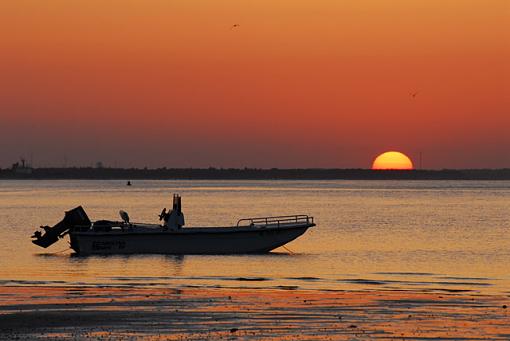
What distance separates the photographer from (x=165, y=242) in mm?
55719

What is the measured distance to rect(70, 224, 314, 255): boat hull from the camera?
183ft

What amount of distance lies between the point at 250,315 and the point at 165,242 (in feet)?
91.1

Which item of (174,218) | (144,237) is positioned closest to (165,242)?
(144,237)

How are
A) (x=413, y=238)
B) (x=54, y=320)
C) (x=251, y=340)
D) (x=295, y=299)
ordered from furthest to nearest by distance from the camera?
(x=413, y=238) → (x=295, y=299) → (x=54, y=320) → (x=251, y=340)

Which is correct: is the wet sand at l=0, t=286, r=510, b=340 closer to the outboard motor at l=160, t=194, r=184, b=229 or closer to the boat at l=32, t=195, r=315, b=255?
the boat at l=32, t=195, r=315, b=255

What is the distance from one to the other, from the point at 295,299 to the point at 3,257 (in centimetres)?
2801

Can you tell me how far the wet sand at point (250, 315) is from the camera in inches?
987

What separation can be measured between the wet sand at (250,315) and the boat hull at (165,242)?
1895 cm

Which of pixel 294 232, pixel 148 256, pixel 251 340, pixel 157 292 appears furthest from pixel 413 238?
pixel 251 340

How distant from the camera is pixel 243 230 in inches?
2228

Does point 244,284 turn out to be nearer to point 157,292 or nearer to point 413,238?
point 157,292

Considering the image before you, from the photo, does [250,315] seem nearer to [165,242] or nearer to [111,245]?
[165,242]

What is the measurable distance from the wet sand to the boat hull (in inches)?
746

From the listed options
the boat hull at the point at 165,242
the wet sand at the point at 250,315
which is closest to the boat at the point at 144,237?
the boat hull at the point at 165,242
